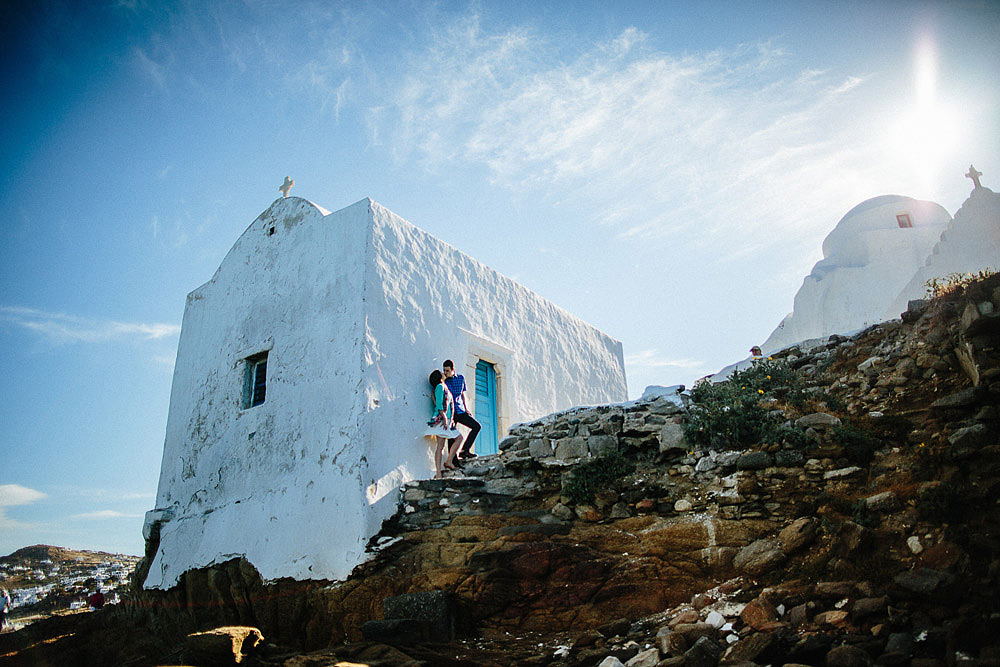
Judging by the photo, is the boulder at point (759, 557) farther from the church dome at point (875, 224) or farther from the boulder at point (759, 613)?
the church dome at point (875, 224)

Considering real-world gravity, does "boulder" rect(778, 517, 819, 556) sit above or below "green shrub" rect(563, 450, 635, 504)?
below

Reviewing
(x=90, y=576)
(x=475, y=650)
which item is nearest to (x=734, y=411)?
(x=475, y=650)

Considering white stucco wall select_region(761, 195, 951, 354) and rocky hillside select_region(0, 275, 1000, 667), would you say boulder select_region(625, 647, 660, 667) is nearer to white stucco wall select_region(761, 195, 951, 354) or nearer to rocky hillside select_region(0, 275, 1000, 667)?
rocky hillside select_region(0, 275, 1000, 667)

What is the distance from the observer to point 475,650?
496 centimetres

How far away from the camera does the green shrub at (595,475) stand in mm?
6562

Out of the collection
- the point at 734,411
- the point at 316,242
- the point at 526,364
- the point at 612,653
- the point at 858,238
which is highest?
the point at 858,238

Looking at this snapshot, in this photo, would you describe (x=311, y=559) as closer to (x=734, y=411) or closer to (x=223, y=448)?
(x=223, y=448)

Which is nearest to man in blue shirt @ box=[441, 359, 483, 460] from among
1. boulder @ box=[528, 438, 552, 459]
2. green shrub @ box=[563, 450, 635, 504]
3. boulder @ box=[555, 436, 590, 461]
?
boulder @ box=[528, 438, 552, 459]

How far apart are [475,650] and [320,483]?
327 centimetres

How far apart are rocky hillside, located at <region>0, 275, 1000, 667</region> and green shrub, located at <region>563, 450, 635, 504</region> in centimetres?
2

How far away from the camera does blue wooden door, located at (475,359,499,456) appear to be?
9555 mm

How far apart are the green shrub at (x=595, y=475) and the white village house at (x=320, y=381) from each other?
2176 mm

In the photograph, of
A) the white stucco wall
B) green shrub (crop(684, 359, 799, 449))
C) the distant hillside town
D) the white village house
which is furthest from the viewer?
the white stucco wall

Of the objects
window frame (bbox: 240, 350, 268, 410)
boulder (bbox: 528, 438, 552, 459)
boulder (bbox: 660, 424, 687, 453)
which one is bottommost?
boulder (bbox: 660, 424, 687, 453)
